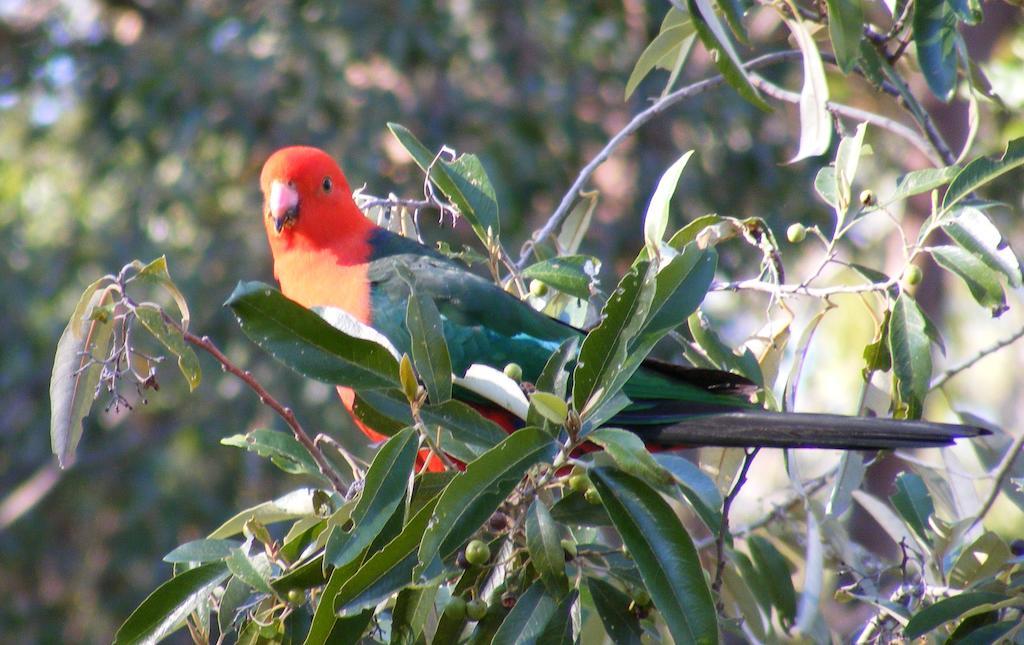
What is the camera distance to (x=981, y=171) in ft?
6.39

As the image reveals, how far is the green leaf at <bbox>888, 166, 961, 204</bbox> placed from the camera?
1978mm

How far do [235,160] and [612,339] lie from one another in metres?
5.21

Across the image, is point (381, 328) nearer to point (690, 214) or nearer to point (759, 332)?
point (759, 332)

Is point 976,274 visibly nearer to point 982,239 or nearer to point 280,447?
point 982,239

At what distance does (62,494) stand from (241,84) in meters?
2.74

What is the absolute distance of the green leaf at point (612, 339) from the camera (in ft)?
5.33

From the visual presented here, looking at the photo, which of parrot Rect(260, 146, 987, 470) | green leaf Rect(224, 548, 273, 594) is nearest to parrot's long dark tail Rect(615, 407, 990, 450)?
parrot Rect(260, 146, 987, 470)

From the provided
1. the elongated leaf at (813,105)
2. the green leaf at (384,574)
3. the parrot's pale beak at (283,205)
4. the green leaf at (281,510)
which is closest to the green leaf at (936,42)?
the elongated leaf at (813,105)

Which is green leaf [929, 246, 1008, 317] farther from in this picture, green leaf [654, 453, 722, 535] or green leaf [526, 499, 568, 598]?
green leaf [526, 499, 568, 598]

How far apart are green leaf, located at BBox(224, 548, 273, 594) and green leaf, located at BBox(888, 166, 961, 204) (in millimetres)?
1307

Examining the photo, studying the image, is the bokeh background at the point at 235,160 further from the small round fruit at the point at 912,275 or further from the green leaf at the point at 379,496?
the green leaf at the point at 379,496

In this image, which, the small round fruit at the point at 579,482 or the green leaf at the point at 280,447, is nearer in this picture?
the small round fruit at the point at 579,482

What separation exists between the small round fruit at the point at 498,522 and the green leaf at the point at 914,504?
0.82 metres

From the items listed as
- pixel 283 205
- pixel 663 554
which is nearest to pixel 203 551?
pixel 663 554
